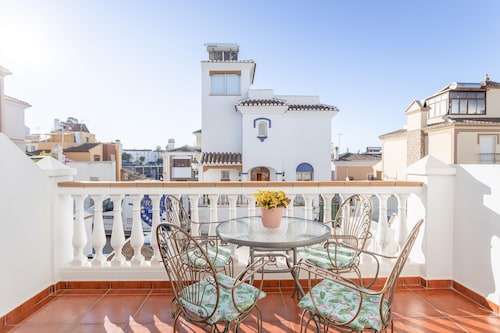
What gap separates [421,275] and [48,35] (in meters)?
7.09

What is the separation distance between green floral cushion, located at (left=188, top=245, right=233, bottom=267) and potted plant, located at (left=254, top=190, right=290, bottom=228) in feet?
1.48

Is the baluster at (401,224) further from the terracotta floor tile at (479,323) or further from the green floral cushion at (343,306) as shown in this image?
the green floral cushion at (343,306)

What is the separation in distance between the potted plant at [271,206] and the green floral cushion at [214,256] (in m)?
0.45

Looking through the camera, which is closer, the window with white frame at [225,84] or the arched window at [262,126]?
the arched window at [262,126]

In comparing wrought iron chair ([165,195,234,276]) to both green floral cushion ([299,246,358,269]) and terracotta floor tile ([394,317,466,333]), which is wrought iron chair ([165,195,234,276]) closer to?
green floral cushion ([299,246,358,269])

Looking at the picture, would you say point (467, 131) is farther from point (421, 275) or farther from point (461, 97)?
point (421, 275)

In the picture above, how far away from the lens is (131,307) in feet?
7.94

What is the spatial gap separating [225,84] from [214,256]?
50.9 ft

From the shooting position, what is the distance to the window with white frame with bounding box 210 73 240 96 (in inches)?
654

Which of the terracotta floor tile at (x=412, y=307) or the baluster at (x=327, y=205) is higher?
the baluster at (x=327, y=205)

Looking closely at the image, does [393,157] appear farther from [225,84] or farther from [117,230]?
[117,230]

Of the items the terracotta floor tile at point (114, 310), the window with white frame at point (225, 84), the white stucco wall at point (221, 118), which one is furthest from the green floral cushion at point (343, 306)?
the window with white frame at point (225, 84)

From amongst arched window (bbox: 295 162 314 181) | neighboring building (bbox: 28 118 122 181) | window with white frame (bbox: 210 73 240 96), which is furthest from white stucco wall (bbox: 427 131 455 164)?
neighboring building (bbox: 28 118 122 181)

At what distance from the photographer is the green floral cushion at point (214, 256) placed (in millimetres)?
2234
